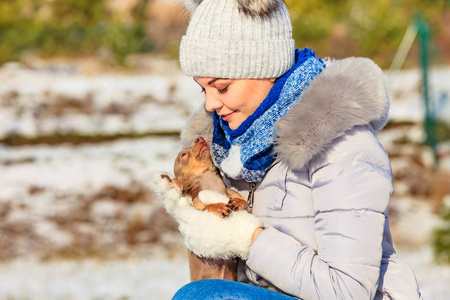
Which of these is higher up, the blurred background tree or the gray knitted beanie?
the gray knitted beanie

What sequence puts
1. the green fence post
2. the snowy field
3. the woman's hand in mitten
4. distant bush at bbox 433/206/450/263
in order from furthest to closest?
the green fence post
distant bush at bbox 433/206/450/263
the snowy field
the woman's hand in mitten

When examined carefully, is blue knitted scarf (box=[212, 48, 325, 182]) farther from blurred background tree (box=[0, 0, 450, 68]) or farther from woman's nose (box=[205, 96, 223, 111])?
blurred background tree (box=[0, 0, 450, 68])

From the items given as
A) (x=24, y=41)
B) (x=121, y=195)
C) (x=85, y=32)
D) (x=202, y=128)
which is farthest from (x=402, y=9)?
(x=202, y=128)

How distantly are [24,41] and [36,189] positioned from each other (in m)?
5.80

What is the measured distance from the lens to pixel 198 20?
6.37 feet

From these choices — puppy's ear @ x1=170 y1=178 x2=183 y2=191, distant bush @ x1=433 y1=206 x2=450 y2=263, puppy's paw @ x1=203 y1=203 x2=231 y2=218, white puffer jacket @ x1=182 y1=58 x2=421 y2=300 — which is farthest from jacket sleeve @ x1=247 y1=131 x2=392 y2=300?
distant bush @ x1=433 y1=206 x2=450 y2=263

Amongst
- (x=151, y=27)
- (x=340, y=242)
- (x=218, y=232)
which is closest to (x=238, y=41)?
(x=218, y=232)

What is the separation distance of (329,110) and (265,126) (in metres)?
0.23

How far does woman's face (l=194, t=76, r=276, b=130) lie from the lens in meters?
1.93

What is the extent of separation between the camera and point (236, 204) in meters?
1.86

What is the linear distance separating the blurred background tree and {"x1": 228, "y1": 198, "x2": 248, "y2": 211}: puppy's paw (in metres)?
9.61

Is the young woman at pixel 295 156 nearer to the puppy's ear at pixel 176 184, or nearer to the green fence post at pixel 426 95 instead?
the puppy's ear at pixel 176 184

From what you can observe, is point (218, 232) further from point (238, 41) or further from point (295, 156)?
point (238, 41)

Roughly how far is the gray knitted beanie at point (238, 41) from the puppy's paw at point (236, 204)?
408mm
